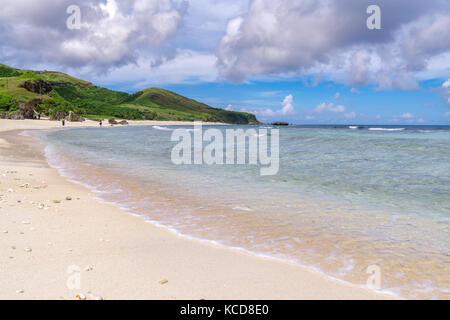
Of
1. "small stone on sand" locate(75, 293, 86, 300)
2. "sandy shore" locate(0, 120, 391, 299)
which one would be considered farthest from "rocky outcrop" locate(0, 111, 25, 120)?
"small stone on sand" locate(75, 293, 86, 300)

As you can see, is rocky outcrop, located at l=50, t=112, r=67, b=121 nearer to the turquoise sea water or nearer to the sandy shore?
the turquoise sea water

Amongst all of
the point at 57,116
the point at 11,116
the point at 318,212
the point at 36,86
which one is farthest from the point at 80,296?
the point at 36,86

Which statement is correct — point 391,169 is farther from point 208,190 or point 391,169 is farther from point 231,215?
point 231,215

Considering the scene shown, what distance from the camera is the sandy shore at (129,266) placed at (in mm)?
4008

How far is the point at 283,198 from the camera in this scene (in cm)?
989

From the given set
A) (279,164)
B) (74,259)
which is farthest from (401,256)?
(279,164)

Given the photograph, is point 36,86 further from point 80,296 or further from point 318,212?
point 80,296

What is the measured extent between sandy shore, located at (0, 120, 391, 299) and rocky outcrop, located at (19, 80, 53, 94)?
633ft

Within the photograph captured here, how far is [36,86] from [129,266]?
205755 mm

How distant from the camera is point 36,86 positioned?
578 feet

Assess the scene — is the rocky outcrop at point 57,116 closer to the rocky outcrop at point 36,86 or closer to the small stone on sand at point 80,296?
the rocky outcrop at point 36,86

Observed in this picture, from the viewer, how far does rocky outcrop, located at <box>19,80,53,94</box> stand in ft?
552

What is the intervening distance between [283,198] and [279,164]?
8331 millimetres
